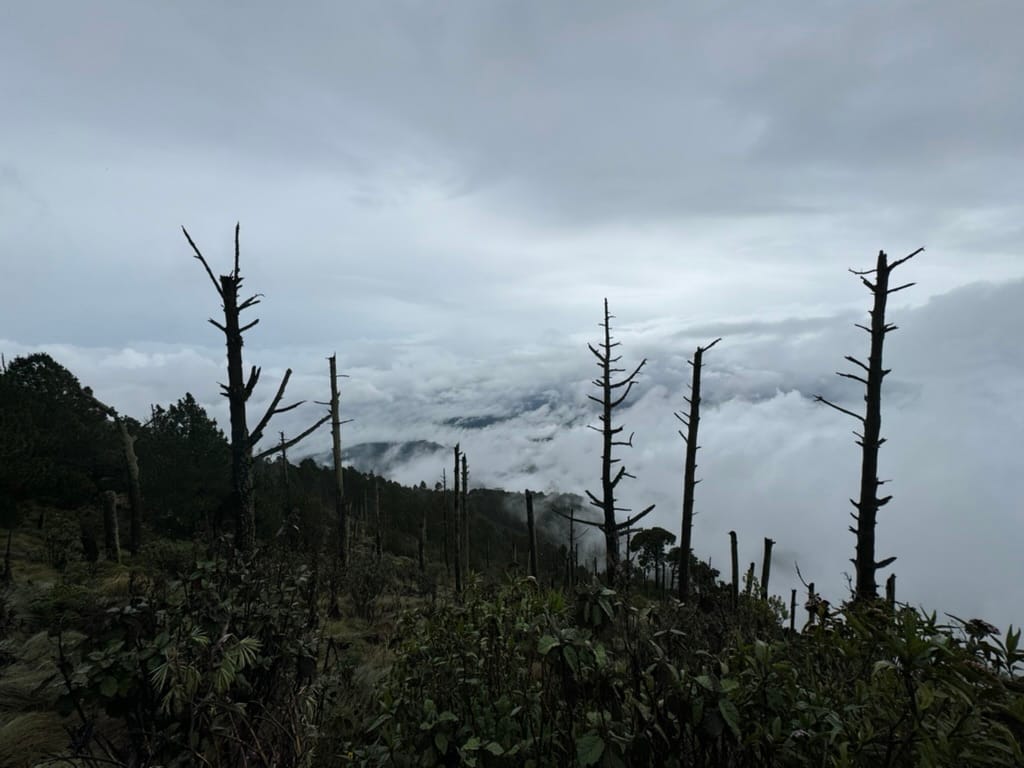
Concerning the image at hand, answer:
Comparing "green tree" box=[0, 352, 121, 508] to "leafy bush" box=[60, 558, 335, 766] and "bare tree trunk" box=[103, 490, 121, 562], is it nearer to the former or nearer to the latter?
"bare tree trunk" box=[103, 490, 121, 562]

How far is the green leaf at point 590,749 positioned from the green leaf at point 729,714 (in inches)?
20.3

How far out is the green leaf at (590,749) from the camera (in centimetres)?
209

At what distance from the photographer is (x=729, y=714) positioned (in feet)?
7.05

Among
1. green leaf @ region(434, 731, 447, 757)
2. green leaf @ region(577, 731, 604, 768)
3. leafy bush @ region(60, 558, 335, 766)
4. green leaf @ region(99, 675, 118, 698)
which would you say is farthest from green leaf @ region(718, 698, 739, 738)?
green leaf @ region(99, 675, 118, 698)

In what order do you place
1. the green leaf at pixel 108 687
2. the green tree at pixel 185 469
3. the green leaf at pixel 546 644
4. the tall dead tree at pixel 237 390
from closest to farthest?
the green leaf at pixel 546 644
the green leaf at pixel 108 687
the tall dead tree at pixel 237 390
the green tree at pixel 185 469

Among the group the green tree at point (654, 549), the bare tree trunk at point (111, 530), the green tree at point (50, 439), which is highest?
the green tree at point (50, 439)

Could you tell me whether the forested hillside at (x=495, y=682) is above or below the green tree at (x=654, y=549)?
above

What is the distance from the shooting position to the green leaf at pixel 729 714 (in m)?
2.11

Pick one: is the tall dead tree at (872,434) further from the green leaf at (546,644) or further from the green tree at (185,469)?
the green tree at (185,469)

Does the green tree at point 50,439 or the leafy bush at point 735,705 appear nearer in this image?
the leafy bush at point 735,705

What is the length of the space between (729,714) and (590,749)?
0.59 metres

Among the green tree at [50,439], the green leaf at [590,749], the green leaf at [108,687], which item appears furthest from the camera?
the green tree at [50,439]

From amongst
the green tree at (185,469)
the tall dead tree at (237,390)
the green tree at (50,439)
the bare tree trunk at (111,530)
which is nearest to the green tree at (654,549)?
the green tree at (185,469)

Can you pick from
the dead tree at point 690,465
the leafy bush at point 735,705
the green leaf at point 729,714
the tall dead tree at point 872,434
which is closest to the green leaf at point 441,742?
the leafy bush at point 735,705
